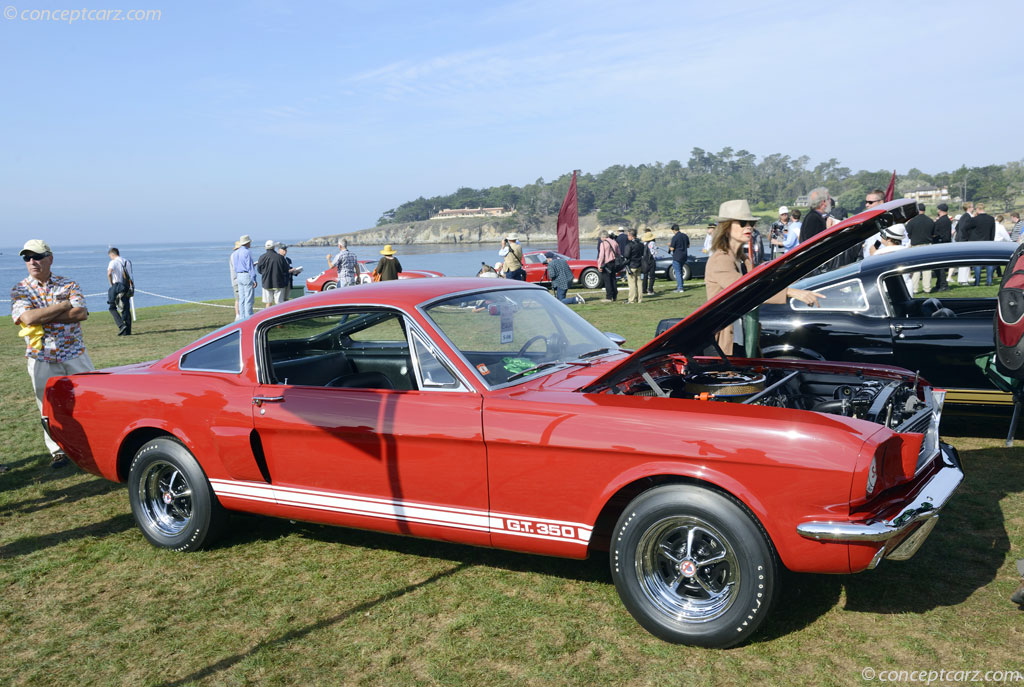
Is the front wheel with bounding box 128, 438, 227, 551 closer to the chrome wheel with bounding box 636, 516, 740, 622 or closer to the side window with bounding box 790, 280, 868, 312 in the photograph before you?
the chrome wheel with bounding box 636, 516, 740, 622

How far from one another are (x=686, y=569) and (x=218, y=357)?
2.94 meters

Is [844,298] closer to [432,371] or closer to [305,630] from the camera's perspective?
[432,371]

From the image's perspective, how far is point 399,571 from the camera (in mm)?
4312

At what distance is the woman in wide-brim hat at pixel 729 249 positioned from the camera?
6098 millimetres

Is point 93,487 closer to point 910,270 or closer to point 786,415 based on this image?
point 786,415

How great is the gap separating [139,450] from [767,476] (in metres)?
3.66

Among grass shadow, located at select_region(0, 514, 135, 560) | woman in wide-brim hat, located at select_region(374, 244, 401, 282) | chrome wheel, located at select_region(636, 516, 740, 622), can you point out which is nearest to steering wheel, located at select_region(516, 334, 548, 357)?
chrome wheel, located at select_region(636, 516, 740, 622)

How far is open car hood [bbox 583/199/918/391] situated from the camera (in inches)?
142

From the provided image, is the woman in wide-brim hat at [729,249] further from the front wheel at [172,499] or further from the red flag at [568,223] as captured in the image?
the red flag at [568,223]

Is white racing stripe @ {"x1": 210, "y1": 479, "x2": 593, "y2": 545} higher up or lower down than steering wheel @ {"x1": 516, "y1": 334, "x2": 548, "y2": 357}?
lower down

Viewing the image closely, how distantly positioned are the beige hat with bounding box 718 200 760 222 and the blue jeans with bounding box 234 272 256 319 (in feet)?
37.2

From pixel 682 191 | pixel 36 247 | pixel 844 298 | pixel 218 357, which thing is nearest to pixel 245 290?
pixel 36 247

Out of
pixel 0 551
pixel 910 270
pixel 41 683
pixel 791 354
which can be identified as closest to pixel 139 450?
pixel 0 551

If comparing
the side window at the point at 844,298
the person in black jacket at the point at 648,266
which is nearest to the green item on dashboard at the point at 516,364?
the side window at the point at 844,298
